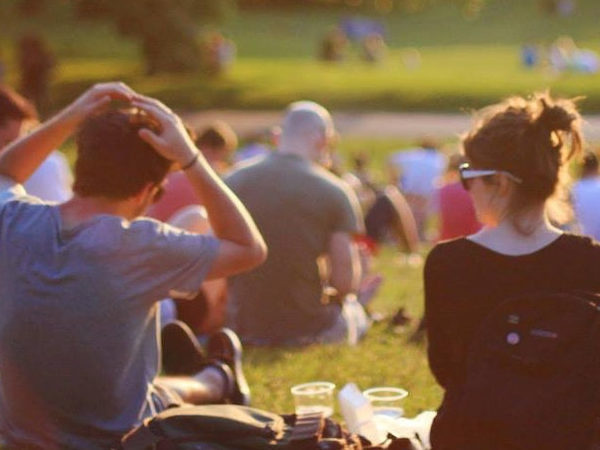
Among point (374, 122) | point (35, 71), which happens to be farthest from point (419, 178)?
point (35, 71)

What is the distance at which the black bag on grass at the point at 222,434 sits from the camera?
4613 millimetres

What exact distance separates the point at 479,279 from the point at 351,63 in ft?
137

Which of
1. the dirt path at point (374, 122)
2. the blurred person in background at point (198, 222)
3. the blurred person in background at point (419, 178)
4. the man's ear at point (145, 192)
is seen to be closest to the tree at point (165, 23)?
the dirt path at point (374, 122)

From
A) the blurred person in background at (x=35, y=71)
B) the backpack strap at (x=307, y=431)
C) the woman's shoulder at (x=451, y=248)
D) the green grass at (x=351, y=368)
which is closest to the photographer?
the woman's shoulder at (x=451, y=248)

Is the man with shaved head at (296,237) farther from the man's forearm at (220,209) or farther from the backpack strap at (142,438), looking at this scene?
the backpack strap at (142,438)

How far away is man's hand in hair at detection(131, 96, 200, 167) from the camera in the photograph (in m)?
4.73

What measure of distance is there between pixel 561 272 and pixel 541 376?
0.34 metres

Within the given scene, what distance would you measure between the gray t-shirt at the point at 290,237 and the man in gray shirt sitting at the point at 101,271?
311 centimetres

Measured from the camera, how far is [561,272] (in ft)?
14.1

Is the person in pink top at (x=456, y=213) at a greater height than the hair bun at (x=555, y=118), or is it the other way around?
the hair bun at (x=555, y=118)

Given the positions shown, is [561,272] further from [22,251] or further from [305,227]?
[305,227]

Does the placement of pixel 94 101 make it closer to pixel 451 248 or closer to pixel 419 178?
pixel 451 248

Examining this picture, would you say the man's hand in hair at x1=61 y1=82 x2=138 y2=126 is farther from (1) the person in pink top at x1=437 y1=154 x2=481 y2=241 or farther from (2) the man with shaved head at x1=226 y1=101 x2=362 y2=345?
(1) the person in pink top at x1=437 y1=154 x2=481 y2=241

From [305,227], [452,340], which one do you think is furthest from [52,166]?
[452,340]
